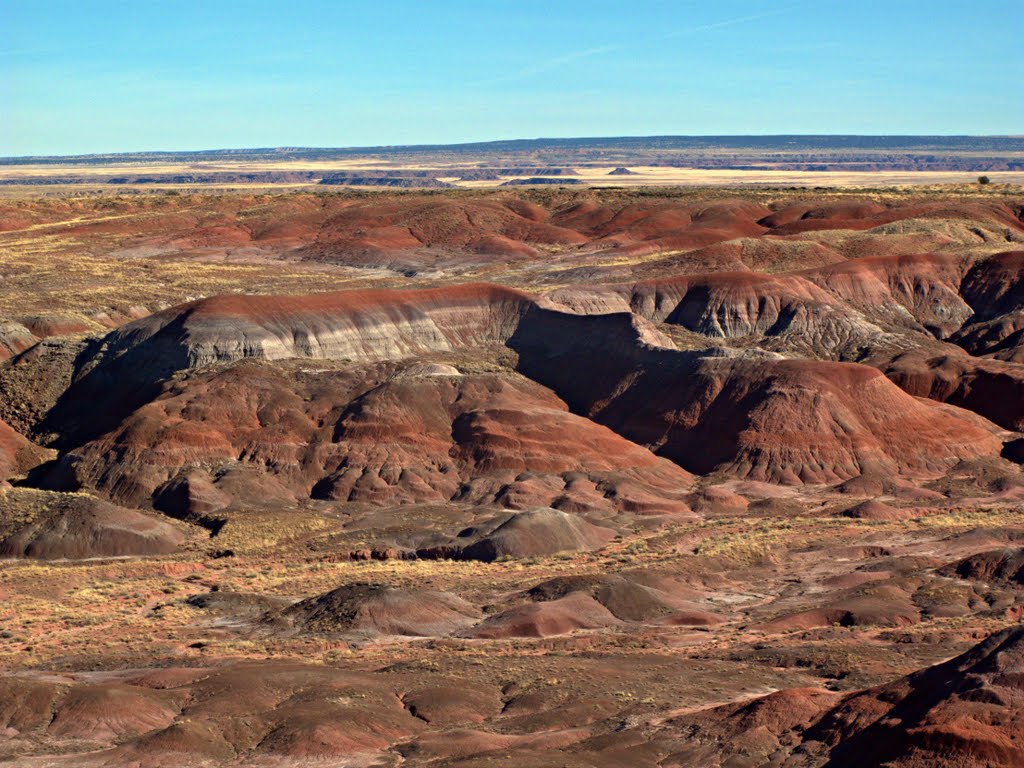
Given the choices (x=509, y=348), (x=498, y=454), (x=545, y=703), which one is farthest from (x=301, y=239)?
(x=545, y=703)

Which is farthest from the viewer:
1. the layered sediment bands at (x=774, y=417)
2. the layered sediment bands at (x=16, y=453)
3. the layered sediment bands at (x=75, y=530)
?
the layered sediment bands at (x=774, y=417)

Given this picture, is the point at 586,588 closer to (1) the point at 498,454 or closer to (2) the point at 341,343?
(1) the point at 498,454

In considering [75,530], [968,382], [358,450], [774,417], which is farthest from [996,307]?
[75,530]

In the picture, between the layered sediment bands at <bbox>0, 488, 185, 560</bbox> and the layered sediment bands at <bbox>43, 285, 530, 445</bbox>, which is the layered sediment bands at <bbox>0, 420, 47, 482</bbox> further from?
the layered sediment bands at <bbox>0, 488, 185, 560</bbox>

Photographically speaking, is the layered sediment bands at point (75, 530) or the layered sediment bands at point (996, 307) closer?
the layered sediment bands at point (75, 530)

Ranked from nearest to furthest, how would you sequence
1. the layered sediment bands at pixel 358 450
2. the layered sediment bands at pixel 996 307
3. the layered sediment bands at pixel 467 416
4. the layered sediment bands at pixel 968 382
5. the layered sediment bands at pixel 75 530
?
the layered sediment bands at pixel 75 530 → the layered sediment bands at pixel 358 450 → the layered sediment bands at pixel 467 416 → the layered sediment bands at pixel 968 382 → the layered sediment bands at pixel 996 307

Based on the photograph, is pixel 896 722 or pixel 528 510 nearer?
pixel 896 722

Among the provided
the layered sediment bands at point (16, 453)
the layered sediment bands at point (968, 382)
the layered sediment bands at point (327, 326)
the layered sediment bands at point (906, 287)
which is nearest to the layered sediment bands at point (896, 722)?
the layered sediment bands at point (16, 453)

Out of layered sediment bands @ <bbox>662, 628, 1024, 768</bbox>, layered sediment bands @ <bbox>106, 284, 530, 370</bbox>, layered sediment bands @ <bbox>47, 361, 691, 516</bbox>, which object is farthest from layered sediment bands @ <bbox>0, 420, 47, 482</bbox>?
layered sediment bands @ <bbox>662, 628, 1024, 768</bbox>

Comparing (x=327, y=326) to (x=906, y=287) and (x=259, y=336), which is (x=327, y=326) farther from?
(x=906, y=287)

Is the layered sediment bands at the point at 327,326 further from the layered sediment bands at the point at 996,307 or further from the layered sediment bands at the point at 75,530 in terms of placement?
the layered sediment bands at the point at 996,307

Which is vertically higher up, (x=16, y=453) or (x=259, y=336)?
(x=259, y=336)

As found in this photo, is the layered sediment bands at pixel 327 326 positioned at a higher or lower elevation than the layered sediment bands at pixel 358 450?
higher
